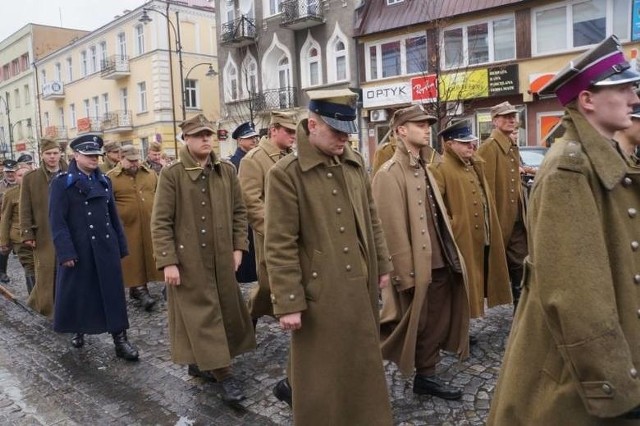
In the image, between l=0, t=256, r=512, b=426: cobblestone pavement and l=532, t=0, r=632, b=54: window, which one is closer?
l=0, t=256, r=512, b=426: cobblestone pavement

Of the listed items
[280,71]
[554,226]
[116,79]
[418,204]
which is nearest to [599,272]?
[554,226]

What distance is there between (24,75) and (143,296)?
51952 millimetres

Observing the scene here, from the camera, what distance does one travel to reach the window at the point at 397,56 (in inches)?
874

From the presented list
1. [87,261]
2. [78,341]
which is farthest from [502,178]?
[78,341]

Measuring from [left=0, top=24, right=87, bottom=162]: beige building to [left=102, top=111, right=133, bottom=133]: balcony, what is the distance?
47.6ft

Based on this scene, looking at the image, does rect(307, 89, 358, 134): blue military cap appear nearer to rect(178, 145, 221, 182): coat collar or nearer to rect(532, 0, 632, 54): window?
rect(178, 145, 221, 182): coat collar

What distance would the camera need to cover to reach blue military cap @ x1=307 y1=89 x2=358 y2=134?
3.26 metres

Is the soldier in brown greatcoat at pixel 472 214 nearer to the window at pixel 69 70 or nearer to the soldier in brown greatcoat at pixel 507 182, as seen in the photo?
the soldier in brown greatcoat at pixel 507 182

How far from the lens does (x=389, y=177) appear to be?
13.9 ft

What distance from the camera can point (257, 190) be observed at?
533 centimetres

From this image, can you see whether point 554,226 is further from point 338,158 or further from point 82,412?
point 82,412

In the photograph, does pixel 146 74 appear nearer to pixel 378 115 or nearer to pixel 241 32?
pixel 241 32

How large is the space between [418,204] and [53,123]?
49953 mm

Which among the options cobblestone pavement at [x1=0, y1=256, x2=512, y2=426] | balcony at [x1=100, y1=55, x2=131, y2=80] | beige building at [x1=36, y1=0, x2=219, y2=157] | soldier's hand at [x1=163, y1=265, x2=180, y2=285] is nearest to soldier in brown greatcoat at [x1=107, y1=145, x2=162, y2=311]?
cobblestone pavement at [x1=0, y1=256, x2=512, y2=426]
